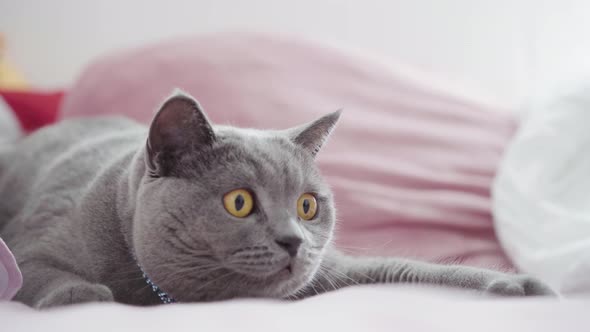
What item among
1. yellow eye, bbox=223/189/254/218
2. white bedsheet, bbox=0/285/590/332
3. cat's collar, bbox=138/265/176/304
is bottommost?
cat's collar, bbox=138/265/176/304

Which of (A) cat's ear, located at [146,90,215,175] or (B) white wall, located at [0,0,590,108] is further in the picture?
(B) white wall, located at [0,0,590,108]

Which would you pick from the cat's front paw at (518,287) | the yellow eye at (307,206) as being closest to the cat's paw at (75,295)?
the yellow eye at (307,206)

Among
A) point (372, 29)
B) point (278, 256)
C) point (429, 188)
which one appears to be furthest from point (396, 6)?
point (278, 256)

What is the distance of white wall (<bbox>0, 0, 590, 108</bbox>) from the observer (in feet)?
8.09

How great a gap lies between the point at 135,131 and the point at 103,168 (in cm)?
27

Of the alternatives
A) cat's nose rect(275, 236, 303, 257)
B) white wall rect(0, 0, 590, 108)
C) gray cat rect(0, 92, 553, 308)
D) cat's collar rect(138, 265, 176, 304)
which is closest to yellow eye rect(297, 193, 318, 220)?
gray cat rect(0, 92, 553, 308)

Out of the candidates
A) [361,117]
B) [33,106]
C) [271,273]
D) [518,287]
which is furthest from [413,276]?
[33,106]

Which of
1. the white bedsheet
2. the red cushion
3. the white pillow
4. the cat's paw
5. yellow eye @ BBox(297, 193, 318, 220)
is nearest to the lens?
the white bedsheet

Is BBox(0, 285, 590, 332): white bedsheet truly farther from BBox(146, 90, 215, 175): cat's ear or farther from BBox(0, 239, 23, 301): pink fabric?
BBox(146, 90, 215, 175): cat's ear

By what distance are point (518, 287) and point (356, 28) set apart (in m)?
1.93

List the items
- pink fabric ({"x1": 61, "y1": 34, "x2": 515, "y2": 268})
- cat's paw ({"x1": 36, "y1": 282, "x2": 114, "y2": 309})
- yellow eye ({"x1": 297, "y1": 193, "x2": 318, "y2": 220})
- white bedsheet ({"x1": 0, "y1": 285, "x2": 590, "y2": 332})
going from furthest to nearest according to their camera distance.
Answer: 1. pink fabric ({"x1": 61, "y1": 34, "x2": 515, "y2": 268})
2. yellow eye ({"x1": 297, "y1": 193, "x2": 318, "y2": 220})
3. cat's paw ({"x1": 36, "y1": 282, "x2": 114, "y2": 309})
4. white bedsheet ({"x1": 0, "y1": 285, "x2": 590, "y2": 332})

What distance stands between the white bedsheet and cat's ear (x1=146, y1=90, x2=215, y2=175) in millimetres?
239

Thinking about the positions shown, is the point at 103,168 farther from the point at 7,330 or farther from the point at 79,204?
the point at 7,330

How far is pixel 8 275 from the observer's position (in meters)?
0.83
